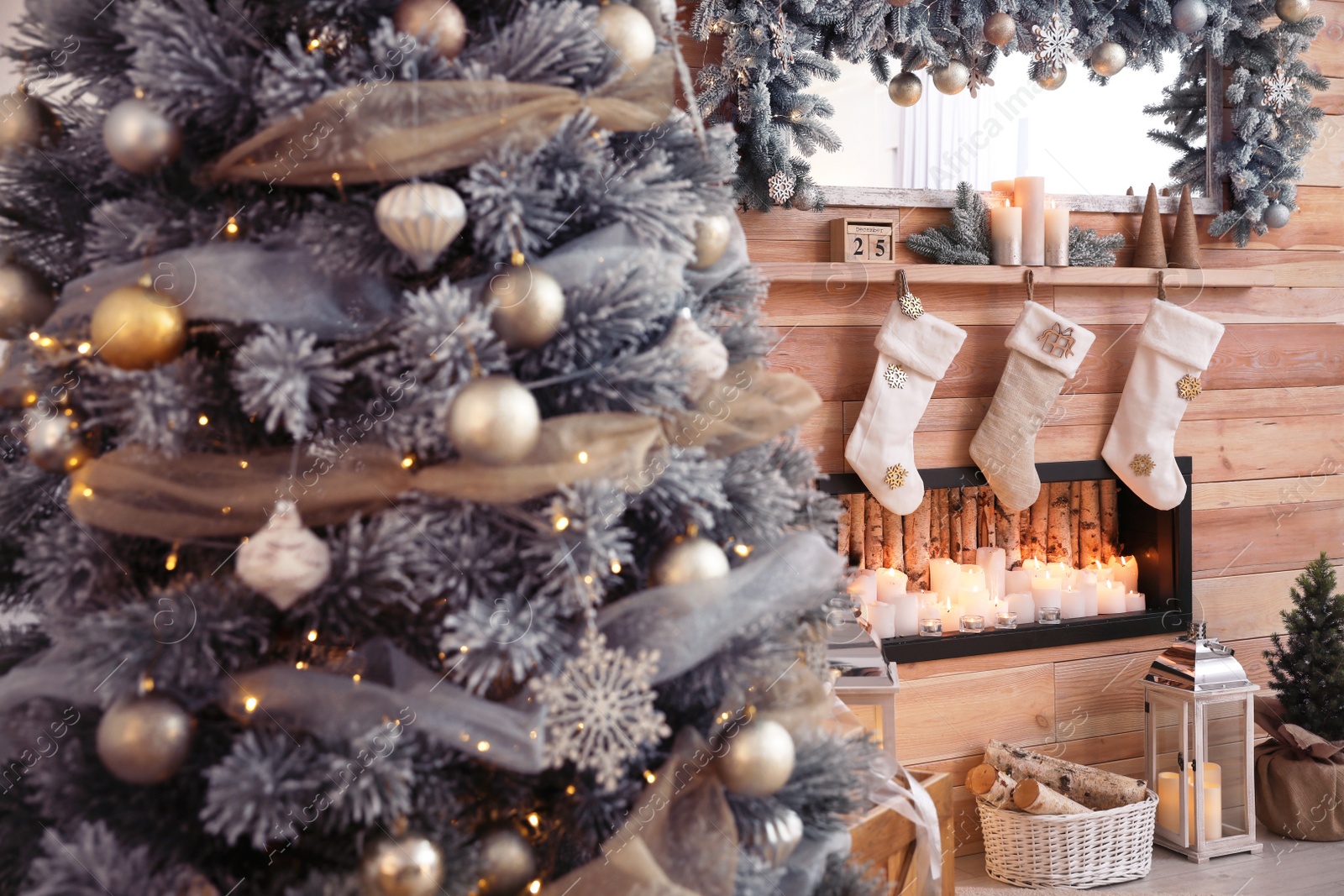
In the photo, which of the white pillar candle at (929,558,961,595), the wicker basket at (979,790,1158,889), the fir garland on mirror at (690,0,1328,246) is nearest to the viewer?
the fir garland on mirror at (690,0,1328,246)

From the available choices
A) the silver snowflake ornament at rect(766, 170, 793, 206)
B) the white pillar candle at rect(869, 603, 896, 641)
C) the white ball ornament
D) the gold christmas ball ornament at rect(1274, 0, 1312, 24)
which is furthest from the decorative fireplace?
the white ball ornament

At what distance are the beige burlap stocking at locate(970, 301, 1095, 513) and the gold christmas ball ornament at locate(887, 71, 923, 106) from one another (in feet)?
1.76

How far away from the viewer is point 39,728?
702 millimetres

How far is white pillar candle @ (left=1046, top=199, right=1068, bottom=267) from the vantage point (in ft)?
7.38

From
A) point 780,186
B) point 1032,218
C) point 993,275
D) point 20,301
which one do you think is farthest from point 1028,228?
point 20,301

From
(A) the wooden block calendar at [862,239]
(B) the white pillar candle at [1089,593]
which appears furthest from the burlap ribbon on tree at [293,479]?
(B) the white pillar candle at [1089,593]

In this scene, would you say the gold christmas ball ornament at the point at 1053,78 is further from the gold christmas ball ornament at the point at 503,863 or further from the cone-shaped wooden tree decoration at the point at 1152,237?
the gold christmas ball ornament at the point at 503,863

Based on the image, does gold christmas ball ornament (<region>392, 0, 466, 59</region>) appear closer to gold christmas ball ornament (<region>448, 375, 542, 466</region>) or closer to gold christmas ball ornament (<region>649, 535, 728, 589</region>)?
gold christmas ball ornament (<region>448, 375, 542, 466</region>)

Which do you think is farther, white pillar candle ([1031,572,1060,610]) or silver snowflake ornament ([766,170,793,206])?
white pillar candle ([1031,572,1060,610])

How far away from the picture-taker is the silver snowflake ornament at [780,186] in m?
1.98

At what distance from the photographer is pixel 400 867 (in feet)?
2.13

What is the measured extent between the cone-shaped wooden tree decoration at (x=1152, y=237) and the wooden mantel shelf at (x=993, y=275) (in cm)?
2

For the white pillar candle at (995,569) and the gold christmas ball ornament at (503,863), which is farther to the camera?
the white pillar candle at (995,569)

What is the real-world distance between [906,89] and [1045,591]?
125cm
